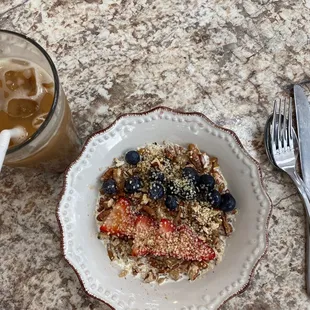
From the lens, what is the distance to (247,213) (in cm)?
107

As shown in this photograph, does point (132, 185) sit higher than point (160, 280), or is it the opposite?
point (132, 185)

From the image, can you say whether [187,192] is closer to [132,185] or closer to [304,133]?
[132,185]

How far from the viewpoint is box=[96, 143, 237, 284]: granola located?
1.05m

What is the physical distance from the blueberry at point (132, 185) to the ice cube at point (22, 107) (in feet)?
0.82

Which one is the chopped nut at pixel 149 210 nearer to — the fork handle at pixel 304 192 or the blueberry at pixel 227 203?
the blueberry at pixel 227 203

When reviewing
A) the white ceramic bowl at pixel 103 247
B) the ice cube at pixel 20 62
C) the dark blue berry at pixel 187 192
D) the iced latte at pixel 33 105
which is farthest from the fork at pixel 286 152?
the ice cube at pixel 20 62

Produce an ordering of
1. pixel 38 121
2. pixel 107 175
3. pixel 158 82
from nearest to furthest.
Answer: pixel 38 121 < pixel 107 175 < pixel 158 82

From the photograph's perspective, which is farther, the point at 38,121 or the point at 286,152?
the point at 286,152

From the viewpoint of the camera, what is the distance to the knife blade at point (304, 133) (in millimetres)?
1117

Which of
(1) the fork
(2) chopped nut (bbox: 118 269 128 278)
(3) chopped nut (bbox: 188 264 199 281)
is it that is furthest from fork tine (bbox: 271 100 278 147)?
(2) chopped nut (bbox: 118 269 128 278)

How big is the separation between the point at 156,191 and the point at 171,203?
0.04 meters

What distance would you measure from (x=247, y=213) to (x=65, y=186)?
0.40m

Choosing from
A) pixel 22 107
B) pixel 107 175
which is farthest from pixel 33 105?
pixel 107 175

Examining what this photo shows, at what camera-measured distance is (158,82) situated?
1.25 metres
